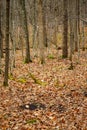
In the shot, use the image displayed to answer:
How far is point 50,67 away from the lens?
18.5 metres

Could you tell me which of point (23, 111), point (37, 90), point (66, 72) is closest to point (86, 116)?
point (23, 111)

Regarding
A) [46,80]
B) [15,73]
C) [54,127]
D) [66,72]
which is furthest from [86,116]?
[15,73]

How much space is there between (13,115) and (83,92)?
4.07 metres

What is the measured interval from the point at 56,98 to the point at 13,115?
2.66m

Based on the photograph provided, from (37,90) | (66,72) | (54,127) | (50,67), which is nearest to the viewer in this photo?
(54,127)

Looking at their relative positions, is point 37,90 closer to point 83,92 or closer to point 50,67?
point 83,92

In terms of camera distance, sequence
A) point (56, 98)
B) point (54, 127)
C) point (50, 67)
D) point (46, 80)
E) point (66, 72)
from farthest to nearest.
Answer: point (50, 67) < point (66, 72) < point (46, 80) < point (56, 98) < point (54, 127)

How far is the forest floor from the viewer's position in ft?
30.4

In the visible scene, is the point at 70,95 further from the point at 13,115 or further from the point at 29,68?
the point at 29,68

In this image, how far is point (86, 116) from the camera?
32.1ft

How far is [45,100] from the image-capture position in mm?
11766

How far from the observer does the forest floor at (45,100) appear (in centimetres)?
927

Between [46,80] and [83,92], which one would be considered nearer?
[83,92]

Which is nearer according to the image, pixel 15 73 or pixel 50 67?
pixel 15 73
